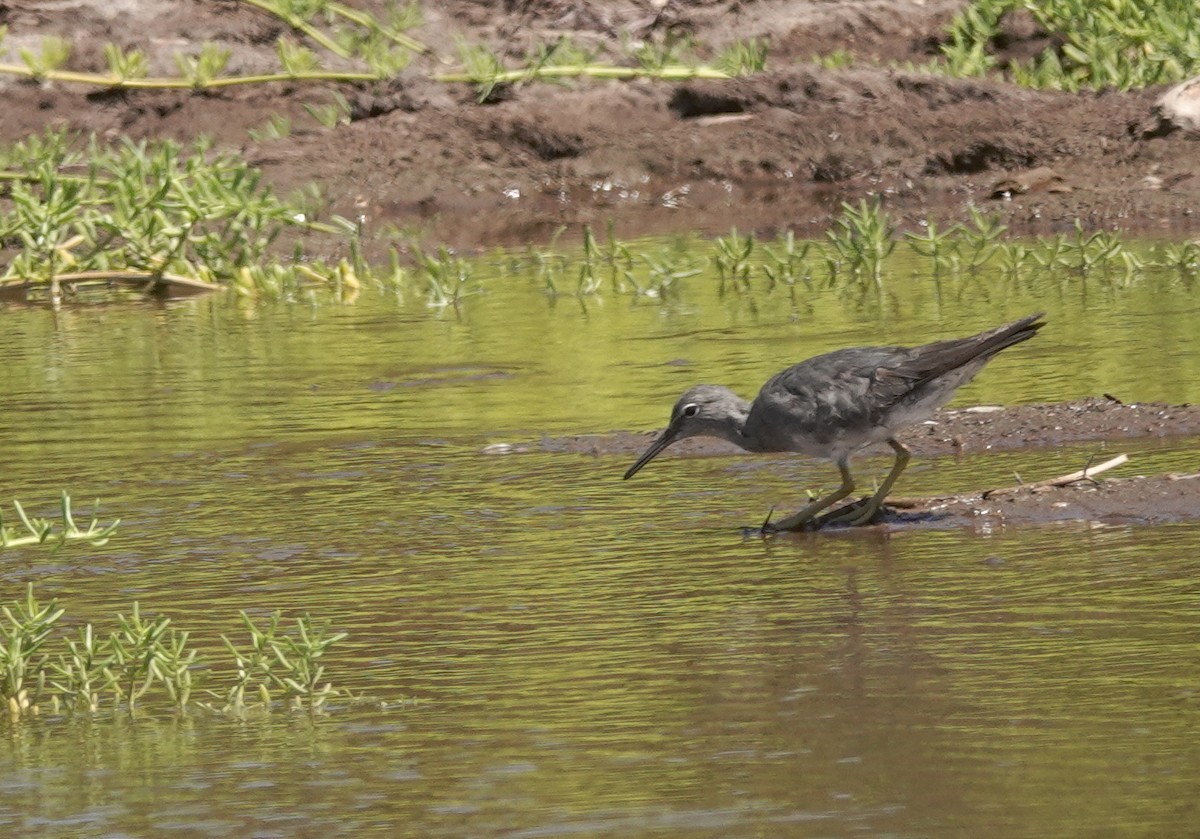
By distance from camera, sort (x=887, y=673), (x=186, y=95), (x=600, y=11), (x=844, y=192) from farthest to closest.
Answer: (x=600, y=11)
(x=186, y=95)
(x=844, y=192)
(x=887, y=673)

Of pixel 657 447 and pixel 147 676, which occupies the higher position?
pixel 657 447

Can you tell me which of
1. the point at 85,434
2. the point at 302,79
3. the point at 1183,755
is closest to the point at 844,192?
the point at 302,79

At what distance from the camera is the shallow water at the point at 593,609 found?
3941 mm

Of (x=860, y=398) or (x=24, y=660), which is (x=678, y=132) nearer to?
(x=860, y=398)

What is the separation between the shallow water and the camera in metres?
3.94

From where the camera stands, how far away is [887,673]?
4.69 meters

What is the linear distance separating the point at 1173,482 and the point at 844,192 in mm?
9737

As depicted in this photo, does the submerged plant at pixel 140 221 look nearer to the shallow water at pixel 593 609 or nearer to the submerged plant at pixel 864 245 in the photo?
the shallow water at pixel 593 609

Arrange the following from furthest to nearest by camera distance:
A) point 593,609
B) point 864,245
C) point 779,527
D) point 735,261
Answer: point 735,261
point 864,245
point 779,527
point 593,609

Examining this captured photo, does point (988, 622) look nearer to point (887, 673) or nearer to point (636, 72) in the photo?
point (887, 673)

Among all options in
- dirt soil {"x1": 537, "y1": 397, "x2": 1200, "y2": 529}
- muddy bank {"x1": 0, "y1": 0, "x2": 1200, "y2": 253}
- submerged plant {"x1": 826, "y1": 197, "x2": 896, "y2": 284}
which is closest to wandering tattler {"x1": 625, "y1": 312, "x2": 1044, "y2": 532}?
dirt soil {"x1": 537, "y1": 397, "x2": 1200, "y2": 529}

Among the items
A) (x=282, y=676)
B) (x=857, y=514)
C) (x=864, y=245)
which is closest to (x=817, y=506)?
(x=857, y=514)

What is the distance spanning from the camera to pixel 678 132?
54.3 ft

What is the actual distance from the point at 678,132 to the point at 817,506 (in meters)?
10.4
